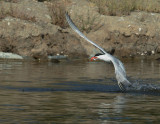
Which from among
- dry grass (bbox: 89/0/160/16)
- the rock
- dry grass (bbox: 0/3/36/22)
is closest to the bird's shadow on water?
the rock

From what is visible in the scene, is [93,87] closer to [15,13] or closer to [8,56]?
[8,56]

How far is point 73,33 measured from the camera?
2405 cm

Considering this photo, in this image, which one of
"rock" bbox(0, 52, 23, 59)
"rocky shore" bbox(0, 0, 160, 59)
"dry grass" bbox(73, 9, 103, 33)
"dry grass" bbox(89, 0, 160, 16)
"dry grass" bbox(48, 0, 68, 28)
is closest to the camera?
"rock" bbox(0, 52, 23, 59)

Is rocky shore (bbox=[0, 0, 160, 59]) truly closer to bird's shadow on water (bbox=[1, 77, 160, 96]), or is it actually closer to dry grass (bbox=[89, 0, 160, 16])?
dry grass (bbox=[89, 0, 160, 16])

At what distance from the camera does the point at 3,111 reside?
8.37 metres

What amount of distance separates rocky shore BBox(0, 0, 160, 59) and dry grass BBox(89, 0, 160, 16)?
1.53ft

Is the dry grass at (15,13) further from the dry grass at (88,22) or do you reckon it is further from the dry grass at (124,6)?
the dry grass at (124,6)

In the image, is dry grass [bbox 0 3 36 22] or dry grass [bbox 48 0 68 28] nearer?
dry grass [bbox 0 3 36 22]

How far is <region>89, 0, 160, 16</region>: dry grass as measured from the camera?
26953mm

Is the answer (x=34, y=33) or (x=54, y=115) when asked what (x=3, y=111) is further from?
(x=34, y=33)

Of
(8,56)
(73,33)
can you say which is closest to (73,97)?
(8,56)

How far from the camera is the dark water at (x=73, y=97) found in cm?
795

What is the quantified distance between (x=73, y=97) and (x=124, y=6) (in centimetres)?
1732

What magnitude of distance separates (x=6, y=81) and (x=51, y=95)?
2801mm
